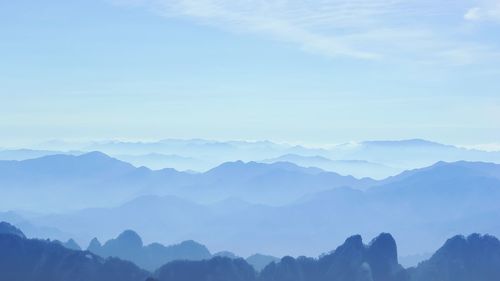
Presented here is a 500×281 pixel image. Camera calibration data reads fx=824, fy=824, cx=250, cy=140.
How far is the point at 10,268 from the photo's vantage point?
18588cm

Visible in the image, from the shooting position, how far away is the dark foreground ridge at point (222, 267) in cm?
18062

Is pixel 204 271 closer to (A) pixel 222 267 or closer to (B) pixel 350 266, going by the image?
(A) pixel 222 267

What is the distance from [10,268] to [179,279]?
4010 centimetres

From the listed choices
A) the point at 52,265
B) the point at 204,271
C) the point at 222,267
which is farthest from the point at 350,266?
the point at 52,265

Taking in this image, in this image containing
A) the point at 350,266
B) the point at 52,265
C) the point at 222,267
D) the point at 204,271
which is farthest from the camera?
the point at 350,266

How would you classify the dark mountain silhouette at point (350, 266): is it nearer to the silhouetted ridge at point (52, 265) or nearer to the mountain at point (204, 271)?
the mountain at point (204, 271)

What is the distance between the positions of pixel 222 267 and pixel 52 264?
38766 mm

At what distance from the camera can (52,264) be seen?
610 ft

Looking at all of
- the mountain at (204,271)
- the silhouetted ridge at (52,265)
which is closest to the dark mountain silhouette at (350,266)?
the mountain at (204,271)

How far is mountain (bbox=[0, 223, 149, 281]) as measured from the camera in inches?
7121

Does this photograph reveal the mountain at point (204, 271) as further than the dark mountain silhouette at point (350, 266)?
No

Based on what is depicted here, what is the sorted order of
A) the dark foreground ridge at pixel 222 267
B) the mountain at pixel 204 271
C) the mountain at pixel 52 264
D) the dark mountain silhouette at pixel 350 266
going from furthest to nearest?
the dark mountain silhouette at pixel 350 266
the mountain at pixel 52 264
the dark foreground ridge at pixel 222 267
the mountain at pixel 204 271

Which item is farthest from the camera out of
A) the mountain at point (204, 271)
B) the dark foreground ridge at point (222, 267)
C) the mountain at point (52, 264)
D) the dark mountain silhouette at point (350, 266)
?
the dark mountain silhouette at point (350, 266)

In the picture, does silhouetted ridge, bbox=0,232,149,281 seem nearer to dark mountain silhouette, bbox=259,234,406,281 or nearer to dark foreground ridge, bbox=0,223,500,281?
dark foreground ridge, bbox=0,223,500,281
